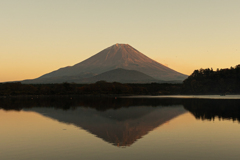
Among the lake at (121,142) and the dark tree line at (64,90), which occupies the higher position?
the dark tree line at (64,90)

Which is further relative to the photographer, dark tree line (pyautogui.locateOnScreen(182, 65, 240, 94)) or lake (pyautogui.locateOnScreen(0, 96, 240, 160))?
dark tree line (pyautogui.locateOnScreen(182, 65, 240, 94))

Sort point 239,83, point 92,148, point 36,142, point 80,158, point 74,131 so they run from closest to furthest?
point 80,158
point 92,148
point 36,142
point 74,131
point 239,83

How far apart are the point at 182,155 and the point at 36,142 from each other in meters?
12.9

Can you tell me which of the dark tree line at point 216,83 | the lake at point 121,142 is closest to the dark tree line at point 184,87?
the dark tree line at point 216,83

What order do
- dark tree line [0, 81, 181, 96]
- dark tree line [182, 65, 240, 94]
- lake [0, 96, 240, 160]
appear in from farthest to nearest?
dark tree line [182, 65, 240, 94]
dark tree line [0, 81, 181, 96]
lake [0, 96, 240, 160]

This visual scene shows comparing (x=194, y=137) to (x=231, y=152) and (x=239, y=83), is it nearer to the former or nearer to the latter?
(x=231, y=152)

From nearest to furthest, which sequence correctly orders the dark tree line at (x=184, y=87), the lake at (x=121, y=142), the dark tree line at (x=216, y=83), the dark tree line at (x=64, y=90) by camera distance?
the lake at (x=121, y=142) → the dark tree line at (x=64, y=90) → the dark tree line at (x=184, y=87) → the dark tree line at (x=216, y=83)

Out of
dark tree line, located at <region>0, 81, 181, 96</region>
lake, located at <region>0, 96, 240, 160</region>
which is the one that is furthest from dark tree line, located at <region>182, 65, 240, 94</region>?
lake, located at <region>0, 96, 240, 160</region>

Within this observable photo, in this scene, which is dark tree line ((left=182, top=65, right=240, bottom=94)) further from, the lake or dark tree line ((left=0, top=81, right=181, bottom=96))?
the lake

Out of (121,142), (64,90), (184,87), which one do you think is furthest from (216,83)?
(121,142)

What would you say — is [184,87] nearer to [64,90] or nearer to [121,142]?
[64,90]

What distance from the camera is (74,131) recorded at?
3198 cm

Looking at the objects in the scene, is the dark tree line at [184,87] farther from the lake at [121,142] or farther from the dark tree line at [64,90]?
the lake at [121,142]

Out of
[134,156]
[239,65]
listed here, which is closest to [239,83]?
[239,65]
